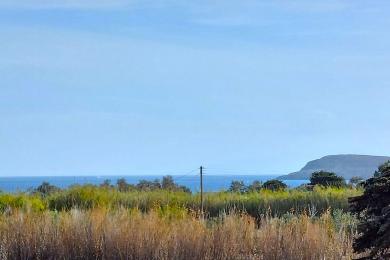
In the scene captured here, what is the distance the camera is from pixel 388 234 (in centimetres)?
555

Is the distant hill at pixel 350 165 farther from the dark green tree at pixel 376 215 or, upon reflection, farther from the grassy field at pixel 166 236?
the dark green tree at pixel 376 215

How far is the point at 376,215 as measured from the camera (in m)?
5.94

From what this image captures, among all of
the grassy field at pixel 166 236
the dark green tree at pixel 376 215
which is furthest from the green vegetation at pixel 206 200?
the dark green tree at pixel 376 215

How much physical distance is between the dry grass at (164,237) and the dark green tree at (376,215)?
Answer: 4.22 m

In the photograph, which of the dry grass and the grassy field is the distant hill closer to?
the grassy field

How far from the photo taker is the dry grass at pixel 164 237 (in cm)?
1063

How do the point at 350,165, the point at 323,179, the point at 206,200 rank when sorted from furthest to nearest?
the point at 350,165, the point at 323,179, the point at 206,200

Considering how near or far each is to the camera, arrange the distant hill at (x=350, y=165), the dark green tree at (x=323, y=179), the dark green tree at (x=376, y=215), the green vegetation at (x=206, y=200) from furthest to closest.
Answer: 1. the distant hill at (x=350, y=165)
2. the dark green tree at (x=323, y=179)
3. the green vegetation at (x=206, y=200)
4. the dark green tree at (x=376, y=215)

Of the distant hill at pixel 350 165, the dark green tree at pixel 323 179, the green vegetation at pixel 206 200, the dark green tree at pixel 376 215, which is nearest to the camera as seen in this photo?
the dark green tree at pixel 376 215

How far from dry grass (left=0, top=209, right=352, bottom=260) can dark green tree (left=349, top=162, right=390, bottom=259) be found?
4.22 metres

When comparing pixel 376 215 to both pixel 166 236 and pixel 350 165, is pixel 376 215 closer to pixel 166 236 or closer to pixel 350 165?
pixel 166 236

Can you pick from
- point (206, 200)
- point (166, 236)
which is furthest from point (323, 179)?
point (166, 236)

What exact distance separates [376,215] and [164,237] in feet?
17.6

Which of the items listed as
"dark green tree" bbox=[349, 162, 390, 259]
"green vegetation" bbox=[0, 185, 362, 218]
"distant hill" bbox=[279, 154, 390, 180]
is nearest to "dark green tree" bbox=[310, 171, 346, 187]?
"distant hill" bbox=[279, 154, 390, 180]
